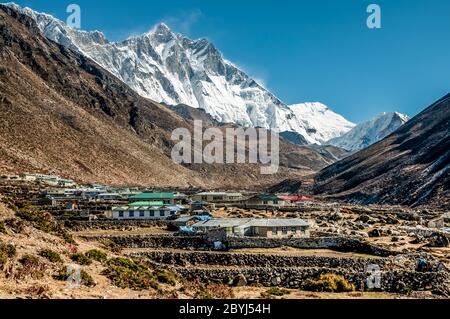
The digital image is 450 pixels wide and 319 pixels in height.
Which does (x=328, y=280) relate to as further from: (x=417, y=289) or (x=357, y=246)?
(x=357, y=246)

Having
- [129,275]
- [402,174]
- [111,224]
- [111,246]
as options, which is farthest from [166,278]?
[402,174]

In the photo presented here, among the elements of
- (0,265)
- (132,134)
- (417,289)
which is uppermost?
(132,134)

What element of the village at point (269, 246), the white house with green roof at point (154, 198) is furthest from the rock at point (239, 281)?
the white house with green roof at point (154, 198)

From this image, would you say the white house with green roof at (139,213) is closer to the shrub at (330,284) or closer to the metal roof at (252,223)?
the metal roof at (252,223)

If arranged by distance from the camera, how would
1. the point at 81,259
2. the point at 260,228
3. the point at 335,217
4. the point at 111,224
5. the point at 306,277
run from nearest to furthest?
the point at 81,259 < the point at 306,277 < the point at 260,228 < the point at 111,224 < the point at 335,217

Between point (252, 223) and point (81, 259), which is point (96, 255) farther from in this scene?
point (252, 223)

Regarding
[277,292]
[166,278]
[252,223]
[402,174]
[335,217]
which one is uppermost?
[402,174]

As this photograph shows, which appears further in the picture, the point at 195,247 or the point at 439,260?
the point at 195,247

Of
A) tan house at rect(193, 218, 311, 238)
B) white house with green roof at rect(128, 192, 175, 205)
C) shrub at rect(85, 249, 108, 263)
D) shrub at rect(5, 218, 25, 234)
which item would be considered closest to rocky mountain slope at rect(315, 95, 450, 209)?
white house with green roof at rect(128, 192, 175, 205)

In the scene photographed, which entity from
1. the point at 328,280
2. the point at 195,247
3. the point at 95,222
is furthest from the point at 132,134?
the point at 328,280
